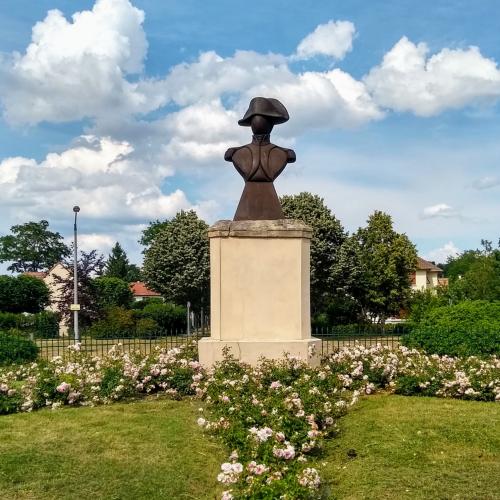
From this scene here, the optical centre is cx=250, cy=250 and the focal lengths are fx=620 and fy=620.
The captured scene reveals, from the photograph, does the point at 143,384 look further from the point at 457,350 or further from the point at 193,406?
the point at 457,350

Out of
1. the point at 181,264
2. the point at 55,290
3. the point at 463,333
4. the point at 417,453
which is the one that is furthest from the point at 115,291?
the point at 417,453

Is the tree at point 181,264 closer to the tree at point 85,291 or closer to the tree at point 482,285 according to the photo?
the tree at point 85,291

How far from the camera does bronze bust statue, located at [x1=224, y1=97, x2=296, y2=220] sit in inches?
387

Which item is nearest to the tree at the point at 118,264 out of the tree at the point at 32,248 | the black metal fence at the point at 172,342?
the tree at the point at 32,248

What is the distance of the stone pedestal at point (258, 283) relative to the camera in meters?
9.45

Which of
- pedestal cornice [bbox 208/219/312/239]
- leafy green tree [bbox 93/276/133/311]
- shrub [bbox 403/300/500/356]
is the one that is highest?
pedestal cornice [bbox 208/219/312/239]

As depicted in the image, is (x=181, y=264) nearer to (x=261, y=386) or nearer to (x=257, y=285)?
(x=257, y=285)

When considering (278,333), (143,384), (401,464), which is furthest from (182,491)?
(278,333)

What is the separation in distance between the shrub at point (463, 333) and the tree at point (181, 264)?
16479 mm

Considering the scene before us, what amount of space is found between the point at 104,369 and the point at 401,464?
4.72m

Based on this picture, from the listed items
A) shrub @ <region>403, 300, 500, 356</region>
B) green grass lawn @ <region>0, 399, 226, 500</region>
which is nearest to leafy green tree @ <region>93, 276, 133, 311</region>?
shrub @ <region>403, 300, 500, 356</region>

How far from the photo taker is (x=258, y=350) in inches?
366

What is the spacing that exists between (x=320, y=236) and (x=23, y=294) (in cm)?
2361

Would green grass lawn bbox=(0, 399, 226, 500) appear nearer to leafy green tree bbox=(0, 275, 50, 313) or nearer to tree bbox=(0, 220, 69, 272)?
leafy green tree bbox=(0, 275, 50, 313)
